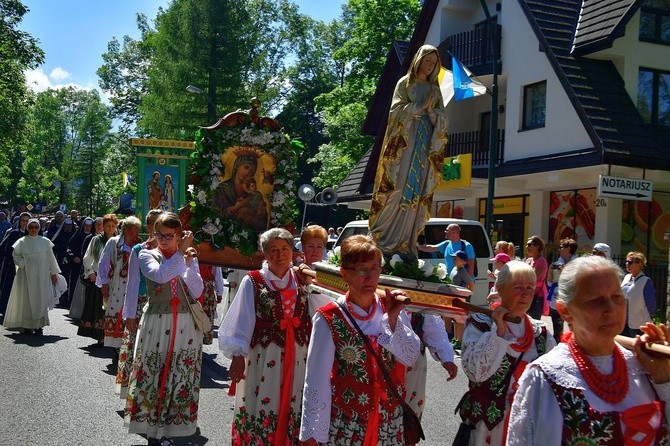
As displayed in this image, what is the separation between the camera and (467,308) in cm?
435

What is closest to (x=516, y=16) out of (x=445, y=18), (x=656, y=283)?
(x=445, y=18)

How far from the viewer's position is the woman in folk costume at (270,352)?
546 centimetres

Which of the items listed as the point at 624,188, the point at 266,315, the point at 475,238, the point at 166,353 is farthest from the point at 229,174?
the point at 624,188

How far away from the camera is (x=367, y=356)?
413 cm

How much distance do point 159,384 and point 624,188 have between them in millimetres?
10517

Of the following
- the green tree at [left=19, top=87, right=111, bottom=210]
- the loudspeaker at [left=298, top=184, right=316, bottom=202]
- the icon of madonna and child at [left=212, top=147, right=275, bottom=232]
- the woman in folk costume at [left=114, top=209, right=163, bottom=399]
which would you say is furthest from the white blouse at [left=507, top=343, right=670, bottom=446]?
the green tree at [left=19, top=87, right=111, bottom=210]

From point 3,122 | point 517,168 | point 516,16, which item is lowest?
point 517,168

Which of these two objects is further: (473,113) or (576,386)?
(473,113)

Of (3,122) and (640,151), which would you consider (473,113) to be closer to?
(640,151)

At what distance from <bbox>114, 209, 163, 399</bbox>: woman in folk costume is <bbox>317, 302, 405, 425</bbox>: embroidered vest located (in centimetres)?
345

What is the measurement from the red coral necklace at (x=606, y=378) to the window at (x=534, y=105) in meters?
18.7

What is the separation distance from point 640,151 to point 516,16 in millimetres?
5918

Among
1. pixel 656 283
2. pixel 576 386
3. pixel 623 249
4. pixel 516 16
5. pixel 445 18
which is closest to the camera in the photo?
pixel 576 386

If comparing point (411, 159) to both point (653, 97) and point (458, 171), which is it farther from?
point (458, 171)
